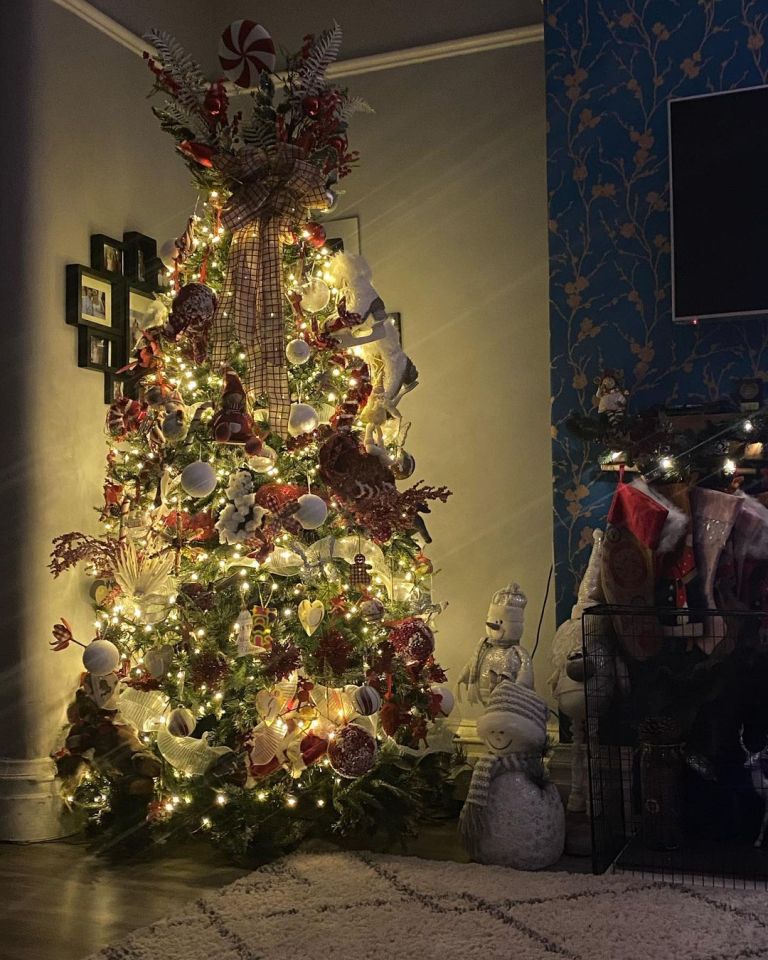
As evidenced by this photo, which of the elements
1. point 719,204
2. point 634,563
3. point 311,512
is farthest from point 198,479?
point 719,204

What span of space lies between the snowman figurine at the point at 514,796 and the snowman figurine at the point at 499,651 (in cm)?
27

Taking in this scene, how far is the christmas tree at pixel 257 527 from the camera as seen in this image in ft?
10.0

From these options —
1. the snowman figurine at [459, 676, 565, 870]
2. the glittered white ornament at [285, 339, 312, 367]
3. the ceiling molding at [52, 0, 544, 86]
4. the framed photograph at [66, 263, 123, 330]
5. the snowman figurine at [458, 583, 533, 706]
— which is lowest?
the snowman figurine at [459, 676, 565, 870]

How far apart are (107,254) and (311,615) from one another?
5.25ft

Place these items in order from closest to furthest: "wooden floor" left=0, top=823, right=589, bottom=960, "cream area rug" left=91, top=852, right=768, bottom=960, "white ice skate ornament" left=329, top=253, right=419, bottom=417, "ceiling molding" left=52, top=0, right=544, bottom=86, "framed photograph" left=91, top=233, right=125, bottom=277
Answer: "cream area rug" left=91, top=852, right=768, bottom=960, "wooden floor" left=0, top=823, right=589, bottom=960, "white ice skate ornament" left=329, top=253, right=419, bottom=417, "framed photograph" left=91, top=233, right=125, bottom=277, "ceiling molding" left=52, top=0, right=544, bottom=86

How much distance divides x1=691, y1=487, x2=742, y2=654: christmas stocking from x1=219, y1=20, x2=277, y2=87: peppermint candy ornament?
1.80m

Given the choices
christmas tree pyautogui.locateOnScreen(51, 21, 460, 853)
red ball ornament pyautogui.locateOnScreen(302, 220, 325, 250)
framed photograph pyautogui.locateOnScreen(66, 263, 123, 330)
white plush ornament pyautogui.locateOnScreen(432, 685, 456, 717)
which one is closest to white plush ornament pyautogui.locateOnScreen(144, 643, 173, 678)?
christmas tree pyautogui.locateOnScreen(51, 21, 460, 853)

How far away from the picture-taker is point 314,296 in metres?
3.34

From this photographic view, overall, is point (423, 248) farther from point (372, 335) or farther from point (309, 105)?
point (309, 105)

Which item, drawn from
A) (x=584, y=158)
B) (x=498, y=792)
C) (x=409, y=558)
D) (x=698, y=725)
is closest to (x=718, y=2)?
(x=584, y=158)

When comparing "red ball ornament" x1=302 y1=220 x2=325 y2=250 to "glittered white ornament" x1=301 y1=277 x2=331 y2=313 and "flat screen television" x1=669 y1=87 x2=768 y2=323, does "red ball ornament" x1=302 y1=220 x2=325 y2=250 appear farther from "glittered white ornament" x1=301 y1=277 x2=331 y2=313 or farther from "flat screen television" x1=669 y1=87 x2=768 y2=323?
"flat screen television" x1=669 y1=87 x2=768 y2=323

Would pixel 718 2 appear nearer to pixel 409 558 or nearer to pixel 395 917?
pixel 409 558

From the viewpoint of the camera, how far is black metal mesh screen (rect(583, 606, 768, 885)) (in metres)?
3.00

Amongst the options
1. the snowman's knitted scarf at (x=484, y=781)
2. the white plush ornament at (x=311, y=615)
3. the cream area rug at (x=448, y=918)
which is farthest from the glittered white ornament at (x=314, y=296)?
the cream area rug at (x=448, y=918)
